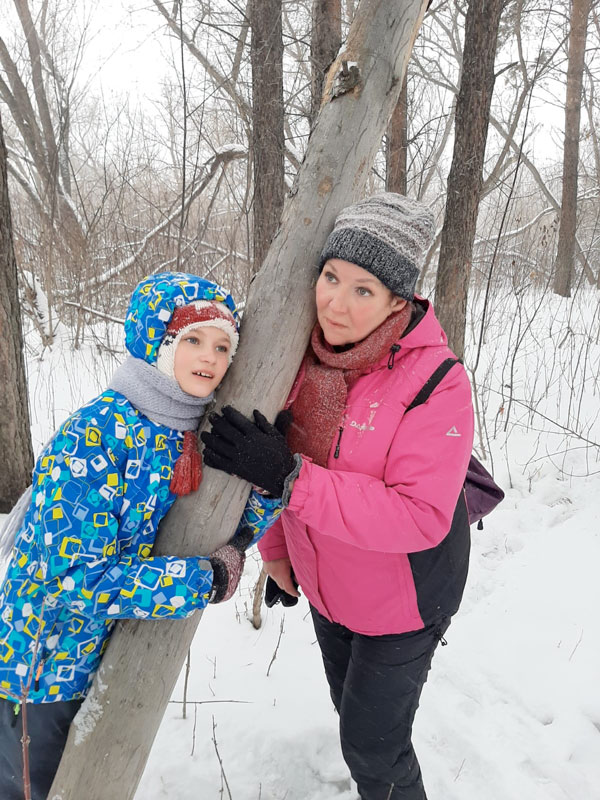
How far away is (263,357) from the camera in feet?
4.40

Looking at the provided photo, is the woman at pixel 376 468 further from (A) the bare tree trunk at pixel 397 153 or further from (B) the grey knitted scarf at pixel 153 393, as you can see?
(A) the bare tree trunk at pixel 397 153

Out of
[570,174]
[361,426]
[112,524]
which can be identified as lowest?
[112,524]

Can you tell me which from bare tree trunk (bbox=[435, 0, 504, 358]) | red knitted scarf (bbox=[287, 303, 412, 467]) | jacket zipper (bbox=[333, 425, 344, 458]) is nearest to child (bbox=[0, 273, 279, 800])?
red knitted scarf (bbox=[287, 303, 412, 467])

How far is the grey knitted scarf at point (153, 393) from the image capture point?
1.22m

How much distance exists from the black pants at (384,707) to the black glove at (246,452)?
0.67 m

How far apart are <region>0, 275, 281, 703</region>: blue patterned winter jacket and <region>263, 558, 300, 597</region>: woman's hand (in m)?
0.68

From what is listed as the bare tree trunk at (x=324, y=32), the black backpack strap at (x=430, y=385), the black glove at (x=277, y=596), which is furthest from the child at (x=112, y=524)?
the bare tree trunk at (x=324, y=32)

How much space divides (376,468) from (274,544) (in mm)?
709

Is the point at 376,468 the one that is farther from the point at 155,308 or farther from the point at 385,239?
the point at 155,308

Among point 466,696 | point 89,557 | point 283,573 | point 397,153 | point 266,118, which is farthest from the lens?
point 397,153

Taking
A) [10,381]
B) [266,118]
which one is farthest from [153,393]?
[266,118]

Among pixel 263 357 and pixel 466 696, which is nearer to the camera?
pixel 263 357

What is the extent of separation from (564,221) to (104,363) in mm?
9344

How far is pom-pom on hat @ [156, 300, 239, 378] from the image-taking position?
1.22 meters
